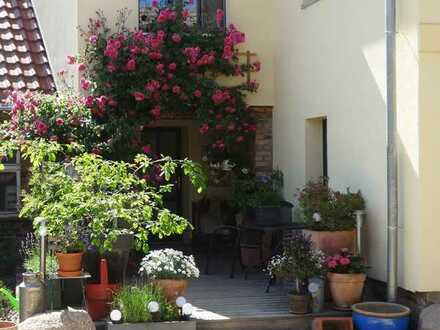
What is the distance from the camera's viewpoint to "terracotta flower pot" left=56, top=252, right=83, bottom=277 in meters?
7.85

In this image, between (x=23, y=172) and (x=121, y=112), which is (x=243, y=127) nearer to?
(x=121, y=112)

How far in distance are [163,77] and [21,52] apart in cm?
301

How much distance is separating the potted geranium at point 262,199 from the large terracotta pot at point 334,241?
68.6 inches

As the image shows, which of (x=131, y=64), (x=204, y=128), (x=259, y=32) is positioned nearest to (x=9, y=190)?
(x=131, y=64)

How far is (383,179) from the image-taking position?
327 inches

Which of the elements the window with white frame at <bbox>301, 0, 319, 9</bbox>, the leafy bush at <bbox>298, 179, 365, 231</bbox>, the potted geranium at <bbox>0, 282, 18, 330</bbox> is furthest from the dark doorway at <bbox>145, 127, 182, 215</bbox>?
the potted geranium at <bbox>0, 282, 18, 330</bbox>

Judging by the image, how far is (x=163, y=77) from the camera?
10.8 meters

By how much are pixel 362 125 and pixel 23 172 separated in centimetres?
559

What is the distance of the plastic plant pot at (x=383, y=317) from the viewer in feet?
24.4

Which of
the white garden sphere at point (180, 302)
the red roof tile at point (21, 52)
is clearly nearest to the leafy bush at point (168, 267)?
the white garden sphere at point (180, 302)

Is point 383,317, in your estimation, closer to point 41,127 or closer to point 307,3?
point 307,3

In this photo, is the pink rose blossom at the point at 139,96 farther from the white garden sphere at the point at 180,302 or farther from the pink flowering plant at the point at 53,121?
the white garden sphere at the point at 180,302

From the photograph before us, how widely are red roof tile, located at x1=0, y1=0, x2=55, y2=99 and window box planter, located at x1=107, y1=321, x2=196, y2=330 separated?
208 inches

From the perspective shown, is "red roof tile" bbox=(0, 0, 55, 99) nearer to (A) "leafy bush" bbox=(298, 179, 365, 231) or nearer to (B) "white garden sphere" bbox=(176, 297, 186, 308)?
(A) "leafy bush" bbox=(298, 179, 365, 231)
